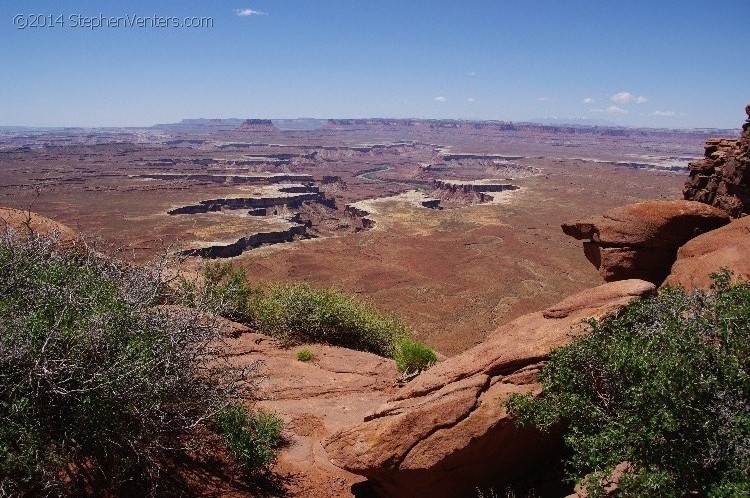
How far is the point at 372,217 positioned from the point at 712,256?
70165 mm

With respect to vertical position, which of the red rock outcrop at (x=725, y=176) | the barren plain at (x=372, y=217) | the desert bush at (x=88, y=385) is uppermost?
the red rock outcrop at (x=725, y=176)

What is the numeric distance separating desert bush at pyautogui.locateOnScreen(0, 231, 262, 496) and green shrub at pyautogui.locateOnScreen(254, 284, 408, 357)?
807 cm

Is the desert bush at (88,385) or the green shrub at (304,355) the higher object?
the desert bush at (88,385)

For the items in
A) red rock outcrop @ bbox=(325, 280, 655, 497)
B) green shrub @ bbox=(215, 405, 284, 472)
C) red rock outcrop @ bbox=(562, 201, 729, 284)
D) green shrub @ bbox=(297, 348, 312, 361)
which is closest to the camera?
red rock outcrop @ bbox=(325, 280, 655, 497)

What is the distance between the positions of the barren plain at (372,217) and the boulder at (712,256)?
9785mm

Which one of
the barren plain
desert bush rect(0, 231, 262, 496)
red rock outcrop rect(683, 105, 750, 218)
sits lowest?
the barren plain

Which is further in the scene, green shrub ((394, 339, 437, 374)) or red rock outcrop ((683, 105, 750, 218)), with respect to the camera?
green shrub ((394, 339, 437, 374))

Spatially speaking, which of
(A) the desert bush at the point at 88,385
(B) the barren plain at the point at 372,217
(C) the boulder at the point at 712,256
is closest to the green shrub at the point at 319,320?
(B) the barren plain at the point at 372,217

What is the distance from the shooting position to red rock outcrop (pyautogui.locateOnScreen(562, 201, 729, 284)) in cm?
1149

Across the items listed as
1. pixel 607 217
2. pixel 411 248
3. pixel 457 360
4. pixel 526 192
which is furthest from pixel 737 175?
pixel 526 192

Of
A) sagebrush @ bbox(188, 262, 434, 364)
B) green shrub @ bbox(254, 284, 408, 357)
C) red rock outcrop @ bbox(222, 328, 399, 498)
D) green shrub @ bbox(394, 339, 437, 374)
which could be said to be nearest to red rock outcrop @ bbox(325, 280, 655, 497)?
red rock outcrop @ bbox(222, 328, 399, 498)

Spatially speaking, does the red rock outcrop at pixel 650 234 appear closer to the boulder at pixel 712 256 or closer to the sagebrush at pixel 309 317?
the boulder at pixel 712 256

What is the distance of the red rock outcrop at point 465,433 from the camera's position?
683 centimetres

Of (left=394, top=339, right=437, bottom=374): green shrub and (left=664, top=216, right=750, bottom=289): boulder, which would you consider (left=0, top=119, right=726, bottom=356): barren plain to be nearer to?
(left=394, top=339, right=437, bottom=374): green shrub
